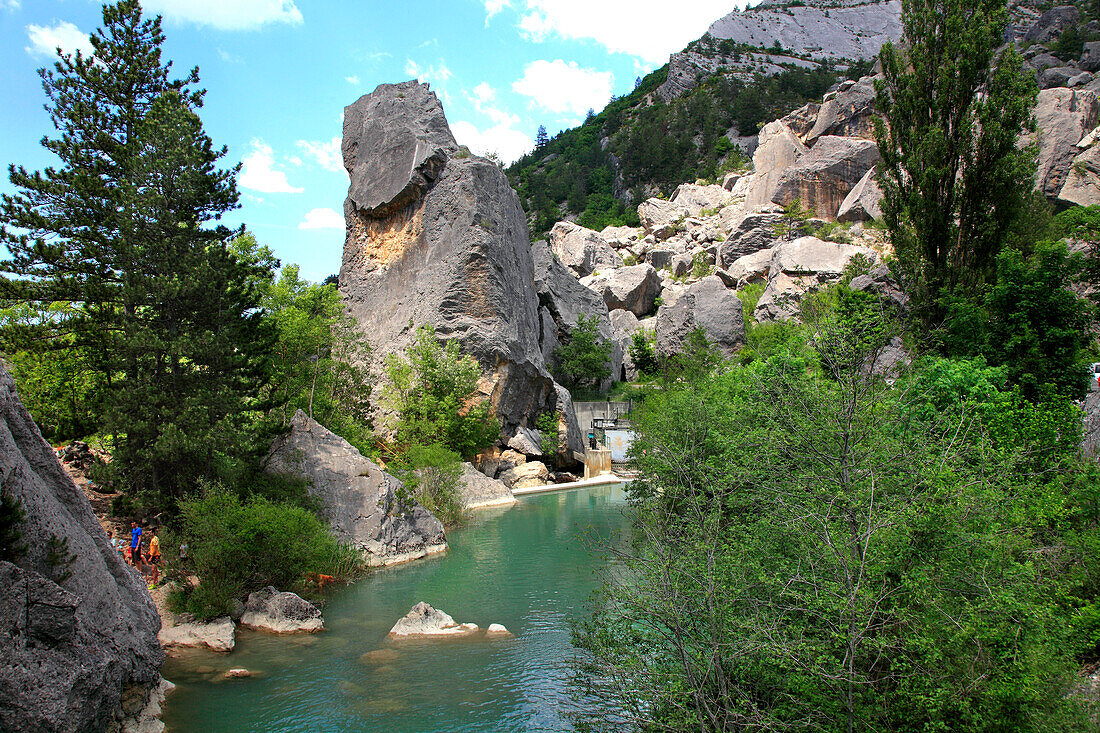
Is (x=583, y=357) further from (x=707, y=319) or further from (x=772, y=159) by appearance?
(x=772, y=159)

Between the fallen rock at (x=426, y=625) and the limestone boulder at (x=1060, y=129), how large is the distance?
1840 inches

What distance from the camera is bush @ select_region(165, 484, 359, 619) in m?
12.1

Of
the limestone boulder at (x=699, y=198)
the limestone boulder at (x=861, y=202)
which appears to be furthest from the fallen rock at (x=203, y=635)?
the limestone boulder at (x=699, y=198)

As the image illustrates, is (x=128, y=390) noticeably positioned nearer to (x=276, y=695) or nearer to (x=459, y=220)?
(x=276, y=695)

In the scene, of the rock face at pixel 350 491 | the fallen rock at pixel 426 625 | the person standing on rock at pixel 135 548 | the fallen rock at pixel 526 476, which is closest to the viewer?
the fallen rock at pixel 426 625

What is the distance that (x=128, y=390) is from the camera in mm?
13688

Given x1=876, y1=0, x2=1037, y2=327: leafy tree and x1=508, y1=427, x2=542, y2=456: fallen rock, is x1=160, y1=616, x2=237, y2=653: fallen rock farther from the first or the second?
x1=508, y1=427, x2=542, y2=456: fallen rock

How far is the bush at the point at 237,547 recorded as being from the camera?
12.1 m

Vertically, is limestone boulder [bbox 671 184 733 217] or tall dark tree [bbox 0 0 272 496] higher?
limestone boulder [bbox 671 184 733 217]

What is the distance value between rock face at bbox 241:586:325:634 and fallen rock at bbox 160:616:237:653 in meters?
0.65

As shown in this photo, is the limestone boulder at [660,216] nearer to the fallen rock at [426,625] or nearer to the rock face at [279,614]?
the fallen rock at [426,625]

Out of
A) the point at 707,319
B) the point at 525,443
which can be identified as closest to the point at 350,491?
the point at 525,443

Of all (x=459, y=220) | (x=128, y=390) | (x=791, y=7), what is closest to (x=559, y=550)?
(x=128, y=390)

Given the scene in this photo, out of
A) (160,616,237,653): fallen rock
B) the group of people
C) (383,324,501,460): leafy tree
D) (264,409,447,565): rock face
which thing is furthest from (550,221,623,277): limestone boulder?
(160,616,237,653): fallen rock
